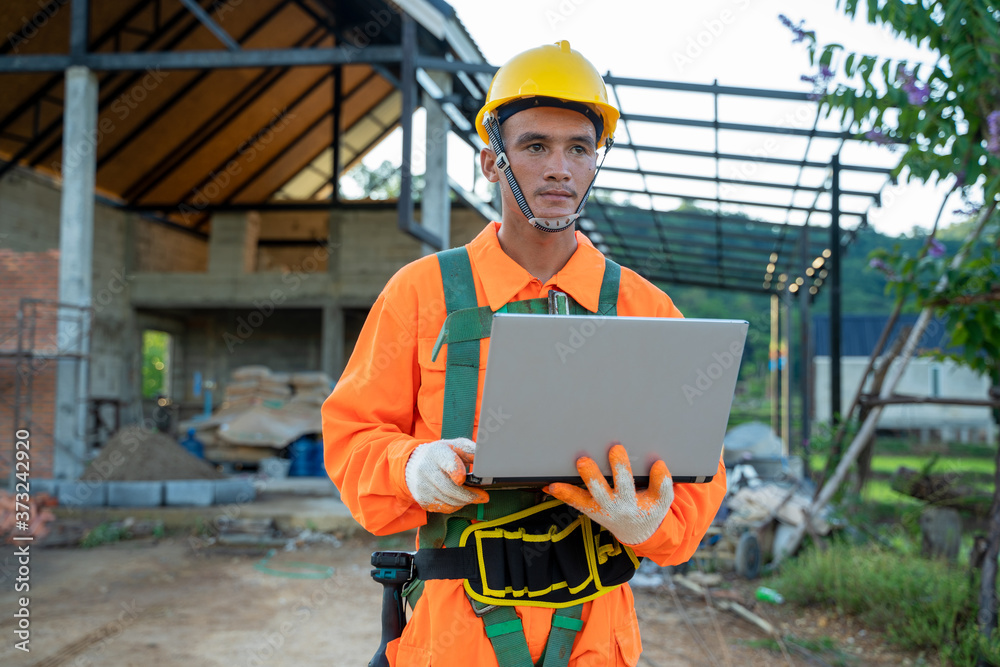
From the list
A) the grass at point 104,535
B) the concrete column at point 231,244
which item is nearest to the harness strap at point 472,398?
the grass at point 104,535

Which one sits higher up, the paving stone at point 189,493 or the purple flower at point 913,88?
the purple flower at point 913,88

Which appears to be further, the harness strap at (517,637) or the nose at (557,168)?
the nose at (557,168)

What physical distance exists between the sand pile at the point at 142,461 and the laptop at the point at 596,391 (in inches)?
354

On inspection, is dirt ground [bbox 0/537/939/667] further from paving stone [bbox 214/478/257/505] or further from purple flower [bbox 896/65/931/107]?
purple flower [bbox 896/65/931/107]

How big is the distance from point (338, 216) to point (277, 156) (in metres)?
2.32

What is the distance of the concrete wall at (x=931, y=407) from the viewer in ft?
72.8

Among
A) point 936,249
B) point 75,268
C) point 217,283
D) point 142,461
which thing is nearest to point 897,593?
point 936,249

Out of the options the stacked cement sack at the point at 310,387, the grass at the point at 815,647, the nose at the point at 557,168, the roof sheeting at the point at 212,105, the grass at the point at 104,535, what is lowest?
the grass at the point at 104,535

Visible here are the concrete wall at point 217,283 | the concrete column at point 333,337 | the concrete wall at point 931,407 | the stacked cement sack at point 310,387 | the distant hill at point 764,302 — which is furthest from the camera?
the distant hill at point 764,302

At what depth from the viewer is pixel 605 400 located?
4.58ft

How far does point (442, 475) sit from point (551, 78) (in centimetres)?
98

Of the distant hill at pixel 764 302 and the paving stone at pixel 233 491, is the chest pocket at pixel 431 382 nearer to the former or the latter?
the paving stone at pixel 233 491

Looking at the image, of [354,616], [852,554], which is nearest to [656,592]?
[852,554]

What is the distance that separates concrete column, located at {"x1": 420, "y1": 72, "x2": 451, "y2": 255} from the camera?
32.4 ft
